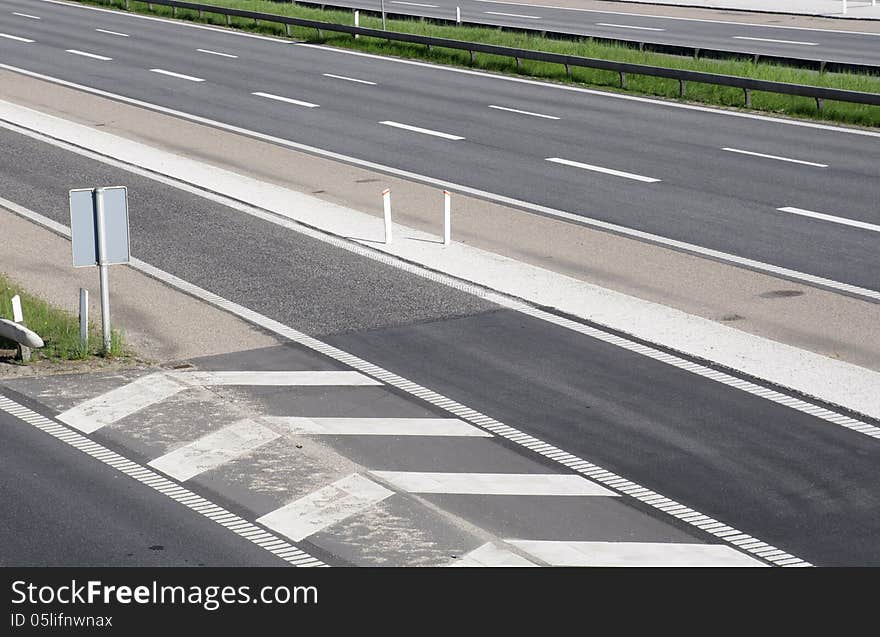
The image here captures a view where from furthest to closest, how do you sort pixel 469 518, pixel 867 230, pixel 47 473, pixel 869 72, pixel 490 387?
pixel 869 72, pixel 867 230, pixel 490 387, pixel 47 473, pixel 469 518

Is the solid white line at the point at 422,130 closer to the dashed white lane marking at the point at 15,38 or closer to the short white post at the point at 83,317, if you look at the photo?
the short white post at the point at 83,317

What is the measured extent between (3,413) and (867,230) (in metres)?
12.3

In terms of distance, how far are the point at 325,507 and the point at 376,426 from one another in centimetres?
185

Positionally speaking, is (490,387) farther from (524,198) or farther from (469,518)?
(524,198)

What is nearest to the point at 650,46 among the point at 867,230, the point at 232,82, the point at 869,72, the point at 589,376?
the point at 869,72

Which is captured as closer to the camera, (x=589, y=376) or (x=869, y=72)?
(x=589, y=376)

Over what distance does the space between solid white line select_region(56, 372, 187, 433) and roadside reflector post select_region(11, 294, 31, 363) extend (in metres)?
1.38

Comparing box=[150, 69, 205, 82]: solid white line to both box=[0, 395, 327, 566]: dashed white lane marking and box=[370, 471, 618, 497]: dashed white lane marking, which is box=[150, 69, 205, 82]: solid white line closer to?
box=[0, 395, 327, 566]: dashed white lane marking

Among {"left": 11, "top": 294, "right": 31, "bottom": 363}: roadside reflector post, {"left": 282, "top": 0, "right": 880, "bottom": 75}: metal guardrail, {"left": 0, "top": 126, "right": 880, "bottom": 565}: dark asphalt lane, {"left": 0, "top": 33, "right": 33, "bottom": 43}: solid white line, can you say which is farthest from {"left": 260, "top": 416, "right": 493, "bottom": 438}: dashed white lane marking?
{"left": 0, "top": 33, "right": 33, "bottom": 43}: solid white line

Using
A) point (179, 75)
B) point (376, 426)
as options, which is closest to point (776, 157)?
point (376, 426)

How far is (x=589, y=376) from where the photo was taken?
13.3 meters

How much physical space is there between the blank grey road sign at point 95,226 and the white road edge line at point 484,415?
2.03m

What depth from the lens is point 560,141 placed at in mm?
26891

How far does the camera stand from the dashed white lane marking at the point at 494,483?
10.6m
